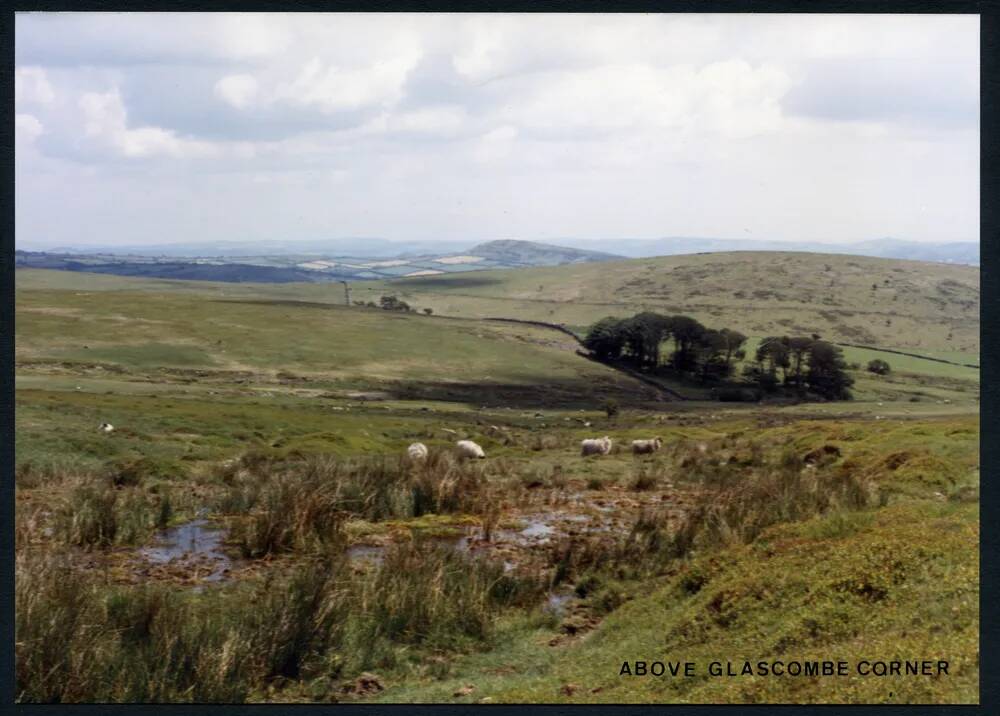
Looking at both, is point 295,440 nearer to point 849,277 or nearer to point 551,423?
point 551,423

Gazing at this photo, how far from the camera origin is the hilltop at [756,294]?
34.8 meters

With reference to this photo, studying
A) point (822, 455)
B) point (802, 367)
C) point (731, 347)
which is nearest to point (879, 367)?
point (802, 367)

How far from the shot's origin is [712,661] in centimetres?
732

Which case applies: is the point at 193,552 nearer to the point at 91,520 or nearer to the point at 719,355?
the point at 91,520

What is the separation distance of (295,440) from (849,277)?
43.3m

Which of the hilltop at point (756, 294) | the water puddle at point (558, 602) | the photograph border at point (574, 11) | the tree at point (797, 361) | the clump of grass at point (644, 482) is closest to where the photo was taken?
the photograph border at point (574, 11)

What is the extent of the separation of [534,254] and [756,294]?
32256mm

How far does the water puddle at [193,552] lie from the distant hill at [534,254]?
51.5 m

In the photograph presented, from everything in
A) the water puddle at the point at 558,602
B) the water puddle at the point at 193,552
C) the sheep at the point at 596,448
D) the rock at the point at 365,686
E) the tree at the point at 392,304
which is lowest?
the sheep at the point at 596,448

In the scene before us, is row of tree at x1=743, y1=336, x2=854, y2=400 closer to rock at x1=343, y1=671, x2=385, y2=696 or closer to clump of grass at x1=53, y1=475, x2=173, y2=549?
clump of grass at x1=53, y1=475, x2=173, y2=549

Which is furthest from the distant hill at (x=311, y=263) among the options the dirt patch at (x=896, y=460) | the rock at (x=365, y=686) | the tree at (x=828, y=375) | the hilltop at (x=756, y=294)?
the rock at (x=365, y=686)

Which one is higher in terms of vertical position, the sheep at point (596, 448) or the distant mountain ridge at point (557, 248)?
the distant mountain ridge at point (557, 248)

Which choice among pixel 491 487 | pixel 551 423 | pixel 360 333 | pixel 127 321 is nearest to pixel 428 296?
pixel 360 333

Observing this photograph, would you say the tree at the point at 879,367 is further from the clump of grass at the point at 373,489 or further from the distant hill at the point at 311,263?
the distant hill at the point at 311,263
